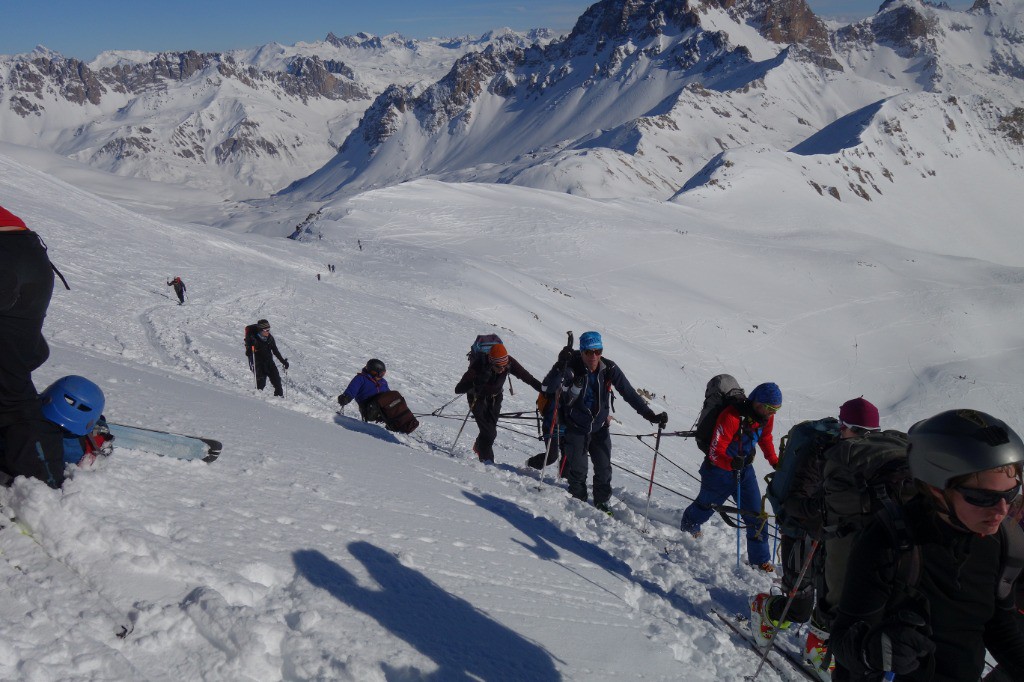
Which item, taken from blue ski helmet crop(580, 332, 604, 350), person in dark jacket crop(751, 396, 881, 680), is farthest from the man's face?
blue ski helmet crop(580, 332, 604, 350)

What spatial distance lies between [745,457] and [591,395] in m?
1.82

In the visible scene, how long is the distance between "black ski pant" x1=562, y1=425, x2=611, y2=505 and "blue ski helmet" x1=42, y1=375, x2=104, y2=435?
196 inches

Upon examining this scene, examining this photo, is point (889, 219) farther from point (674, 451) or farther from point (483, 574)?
point (483, 574)

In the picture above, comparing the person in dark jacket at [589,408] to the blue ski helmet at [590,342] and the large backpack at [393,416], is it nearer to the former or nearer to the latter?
the blue ski helmet at [590,342]

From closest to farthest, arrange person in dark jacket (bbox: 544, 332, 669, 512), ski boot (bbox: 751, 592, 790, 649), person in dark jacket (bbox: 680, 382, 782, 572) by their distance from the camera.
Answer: ski boot (bbox: 751, 592, 790, 649)
person in dark jacket (bbox: 680, 382, 782, 572)
person in dark jacket (bbox: 544, 332, 669, 512)

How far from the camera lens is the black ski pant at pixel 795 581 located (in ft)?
15.0

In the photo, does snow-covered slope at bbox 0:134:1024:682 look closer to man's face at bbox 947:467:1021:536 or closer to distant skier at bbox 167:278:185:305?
distant skier at bbox 167:278:185:305

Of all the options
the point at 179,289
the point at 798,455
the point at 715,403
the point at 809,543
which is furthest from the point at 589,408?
the point at 179,289

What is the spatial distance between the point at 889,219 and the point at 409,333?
87.1m

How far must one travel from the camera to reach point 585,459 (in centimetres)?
782

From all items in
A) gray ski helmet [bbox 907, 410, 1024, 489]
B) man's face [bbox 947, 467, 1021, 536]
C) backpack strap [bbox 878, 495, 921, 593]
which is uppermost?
gray ski helmet [bbox 907, 410, 1024, 489]

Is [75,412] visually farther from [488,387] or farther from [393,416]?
[393,416]

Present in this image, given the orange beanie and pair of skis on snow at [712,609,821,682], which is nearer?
pair of skis on snow at [712,609,821,682]

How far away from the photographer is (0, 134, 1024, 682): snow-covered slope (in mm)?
3068
